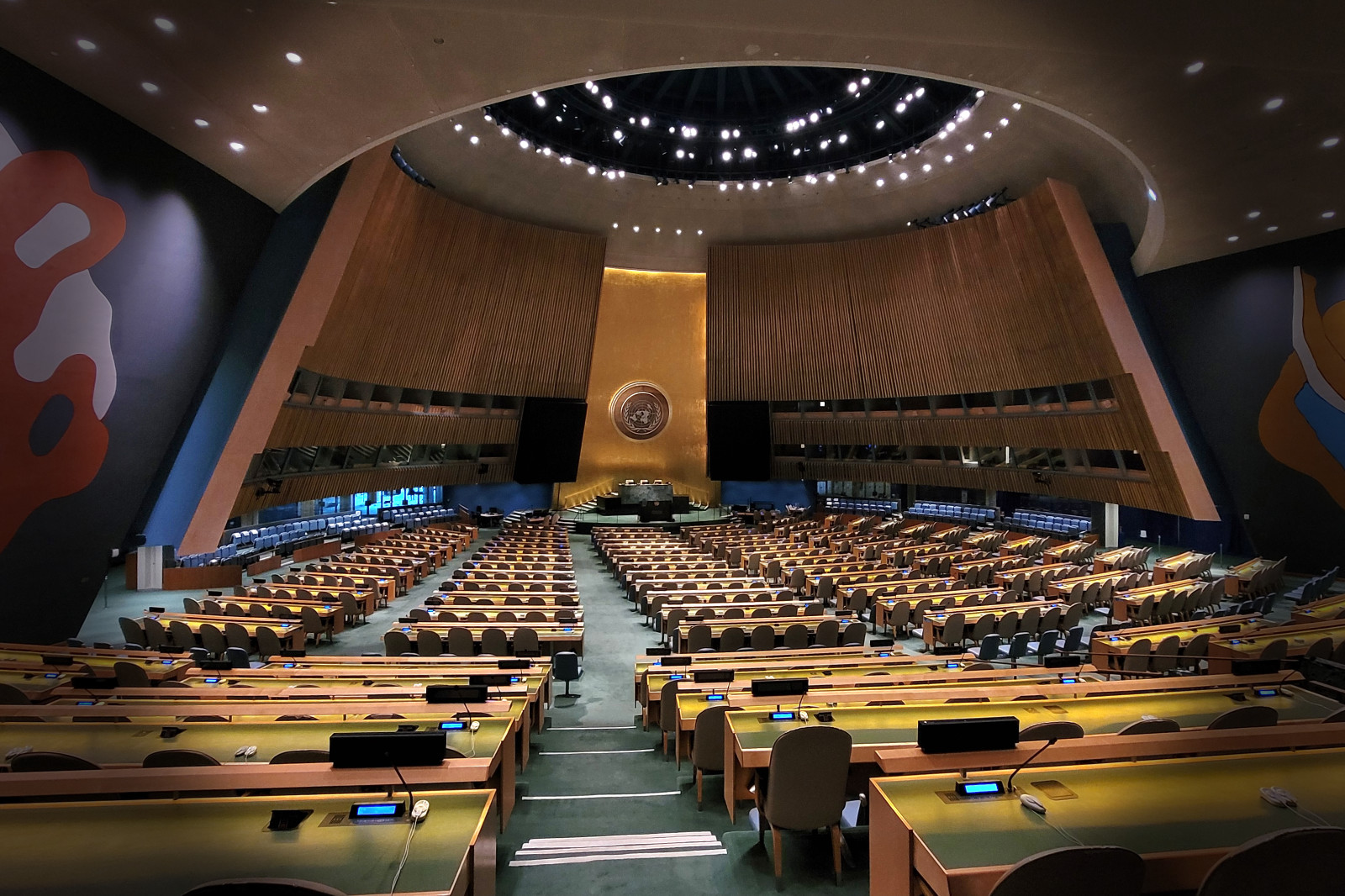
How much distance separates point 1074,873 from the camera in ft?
6.19

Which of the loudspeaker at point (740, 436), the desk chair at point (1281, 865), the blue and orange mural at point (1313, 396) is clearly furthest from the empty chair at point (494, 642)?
the loudspeaker at point (740, 436)

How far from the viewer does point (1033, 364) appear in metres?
18.0

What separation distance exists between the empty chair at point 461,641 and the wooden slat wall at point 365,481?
890 centimetres

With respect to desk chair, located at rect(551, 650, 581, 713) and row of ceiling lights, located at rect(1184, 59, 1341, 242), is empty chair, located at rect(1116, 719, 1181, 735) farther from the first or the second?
row of ceiling lights, located at rect(1184, 59, 1341, 242)

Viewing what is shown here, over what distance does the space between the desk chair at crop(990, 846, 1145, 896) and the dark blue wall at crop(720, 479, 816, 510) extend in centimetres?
2772

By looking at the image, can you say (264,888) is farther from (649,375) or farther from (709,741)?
(649,375)

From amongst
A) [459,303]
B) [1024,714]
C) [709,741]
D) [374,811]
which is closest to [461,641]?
[709,741]

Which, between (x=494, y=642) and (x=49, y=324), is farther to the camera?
(x=494, y=642)

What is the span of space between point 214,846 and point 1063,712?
4.64m

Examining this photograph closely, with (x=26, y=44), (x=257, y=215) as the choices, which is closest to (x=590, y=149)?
(x=257, y=215)

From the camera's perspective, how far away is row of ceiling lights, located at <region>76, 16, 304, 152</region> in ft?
20.8

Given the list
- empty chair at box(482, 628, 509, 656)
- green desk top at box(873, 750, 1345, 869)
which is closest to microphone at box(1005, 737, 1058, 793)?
green desk top at box(873, 750, 1345, 869)

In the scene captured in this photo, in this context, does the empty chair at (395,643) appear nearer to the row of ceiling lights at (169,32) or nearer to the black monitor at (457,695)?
the black monitor at (457,695)

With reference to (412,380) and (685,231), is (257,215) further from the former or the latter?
(685,231)
